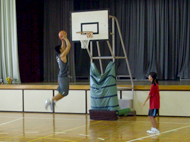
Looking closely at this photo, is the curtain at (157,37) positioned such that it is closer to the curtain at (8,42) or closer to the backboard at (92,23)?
the curtain at (8,42)

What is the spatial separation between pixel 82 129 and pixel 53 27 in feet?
20.3

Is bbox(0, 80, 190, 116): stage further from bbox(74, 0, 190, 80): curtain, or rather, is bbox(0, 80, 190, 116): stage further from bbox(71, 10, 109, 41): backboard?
bbox(74, 0, 190, 80): curtain

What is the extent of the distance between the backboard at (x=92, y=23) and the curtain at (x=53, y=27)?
3.92 meters

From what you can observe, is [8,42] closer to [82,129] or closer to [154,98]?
[82,129]

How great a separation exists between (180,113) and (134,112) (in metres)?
1.07

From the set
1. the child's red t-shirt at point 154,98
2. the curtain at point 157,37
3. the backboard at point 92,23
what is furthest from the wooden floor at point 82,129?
the curtain at point 157,37

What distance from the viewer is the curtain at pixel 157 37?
11.3 meters

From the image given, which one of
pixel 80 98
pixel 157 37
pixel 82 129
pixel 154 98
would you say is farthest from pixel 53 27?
pixel 154 98

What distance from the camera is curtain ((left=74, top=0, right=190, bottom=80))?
446 inches

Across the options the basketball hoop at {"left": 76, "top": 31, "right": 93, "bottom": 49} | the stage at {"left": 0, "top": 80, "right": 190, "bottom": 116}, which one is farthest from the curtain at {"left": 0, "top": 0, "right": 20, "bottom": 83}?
the basketball hoop at {"left": 76, "top": 31, "right": 93, "bottom": 49}

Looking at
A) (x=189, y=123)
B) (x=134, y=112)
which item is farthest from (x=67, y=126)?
(x=189, y=123)

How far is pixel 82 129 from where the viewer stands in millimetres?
6117

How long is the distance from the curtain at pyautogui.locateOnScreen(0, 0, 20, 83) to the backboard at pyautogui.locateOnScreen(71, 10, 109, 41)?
2765 millimetres

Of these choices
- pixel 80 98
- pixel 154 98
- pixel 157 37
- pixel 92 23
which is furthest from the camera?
pixel 157 37
